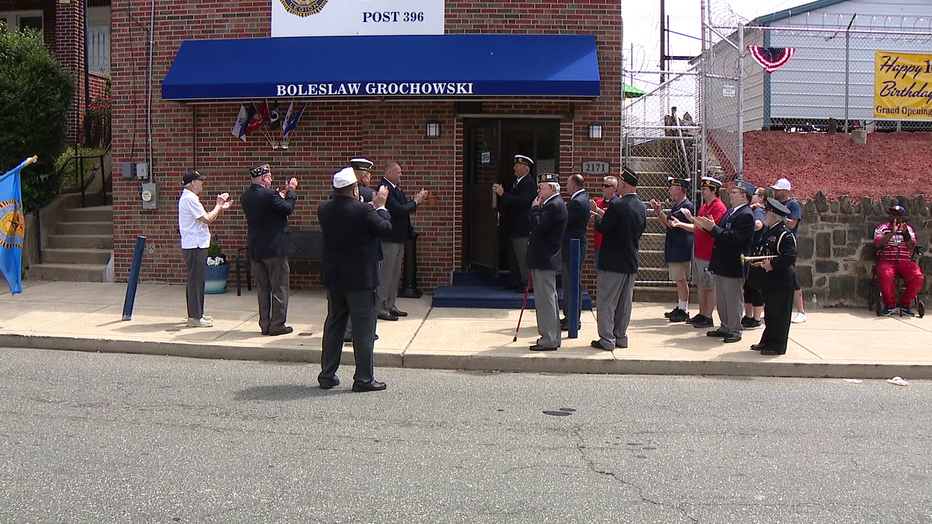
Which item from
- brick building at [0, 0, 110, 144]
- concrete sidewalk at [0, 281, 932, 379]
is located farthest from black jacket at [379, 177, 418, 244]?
brick building at [0, 0, 110, 144]

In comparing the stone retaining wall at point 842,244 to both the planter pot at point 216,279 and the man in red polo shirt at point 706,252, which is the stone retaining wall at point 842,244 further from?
the planter pot at point 216,279

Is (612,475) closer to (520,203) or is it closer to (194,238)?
(520,203)

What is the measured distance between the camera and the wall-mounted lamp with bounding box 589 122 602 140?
450 inches

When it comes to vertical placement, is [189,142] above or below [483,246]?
above

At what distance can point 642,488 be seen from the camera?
15.6ft

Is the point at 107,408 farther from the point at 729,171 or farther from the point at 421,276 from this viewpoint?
the point at 729,171

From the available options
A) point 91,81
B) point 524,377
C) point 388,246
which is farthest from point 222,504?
point 91,81

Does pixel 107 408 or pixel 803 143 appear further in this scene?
pixel 803 143

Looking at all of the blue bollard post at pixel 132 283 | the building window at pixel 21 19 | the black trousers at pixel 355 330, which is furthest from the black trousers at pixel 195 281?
the building window at pixel 21 19

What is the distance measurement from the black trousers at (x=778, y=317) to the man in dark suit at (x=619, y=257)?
4.73 feet

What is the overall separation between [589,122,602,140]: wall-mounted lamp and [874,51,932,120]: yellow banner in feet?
18.5

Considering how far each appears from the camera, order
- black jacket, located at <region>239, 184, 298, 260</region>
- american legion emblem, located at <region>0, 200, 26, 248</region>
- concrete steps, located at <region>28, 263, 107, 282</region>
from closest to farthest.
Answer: black jacket, located at <region>239, 184, 298, 260</region>
american legion emblem, located at <region>0, 200, 26, 248</region>
concrete steps, located at <region>28, 263, 107, 282</region>

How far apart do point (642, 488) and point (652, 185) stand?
29.2 feet

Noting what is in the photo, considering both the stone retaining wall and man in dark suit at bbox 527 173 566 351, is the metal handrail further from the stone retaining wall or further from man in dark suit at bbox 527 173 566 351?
the stone retaining wall
